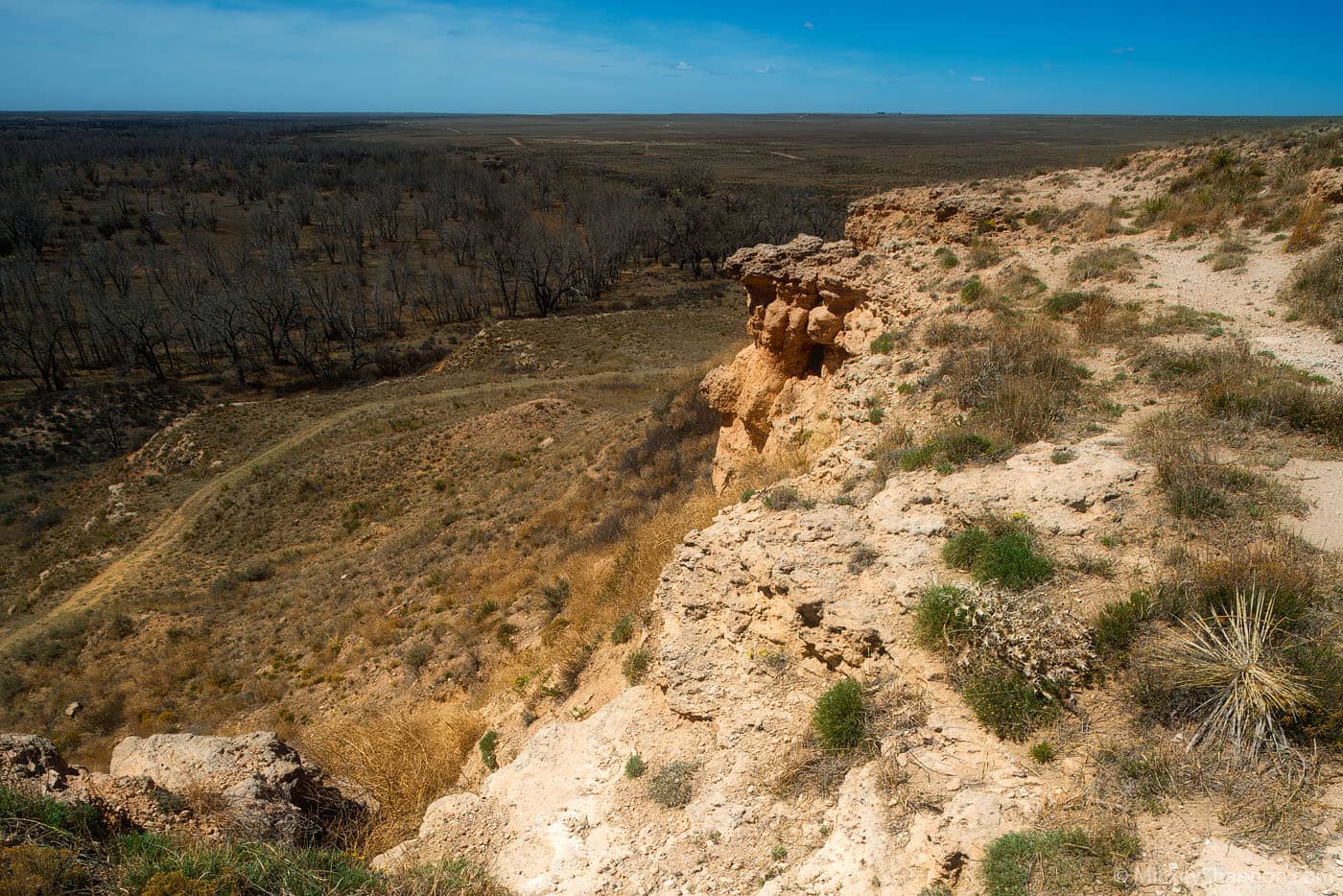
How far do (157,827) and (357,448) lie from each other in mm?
26235

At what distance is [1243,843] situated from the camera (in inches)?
145

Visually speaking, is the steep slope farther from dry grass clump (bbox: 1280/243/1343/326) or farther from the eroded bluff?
the eroded bluff

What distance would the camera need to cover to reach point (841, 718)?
5453 mm

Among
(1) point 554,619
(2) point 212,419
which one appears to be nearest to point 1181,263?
(1) point 554,619

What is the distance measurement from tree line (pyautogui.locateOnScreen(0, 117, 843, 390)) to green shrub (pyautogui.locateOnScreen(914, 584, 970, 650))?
51.2 m

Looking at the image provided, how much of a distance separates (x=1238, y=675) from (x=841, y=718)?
279 centimetres

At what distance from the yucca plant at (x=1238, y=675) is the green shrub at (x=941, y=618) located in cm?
139

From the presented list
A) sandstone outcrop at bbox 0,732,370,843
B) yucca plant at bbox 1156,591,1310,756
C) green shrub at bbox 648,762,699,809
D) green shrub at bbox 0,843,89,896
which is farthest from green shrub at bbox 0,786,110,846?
yucca plant at bbox 1156,591,1310,756

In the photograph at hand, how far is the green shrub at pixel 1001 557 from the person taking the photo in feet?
19.2

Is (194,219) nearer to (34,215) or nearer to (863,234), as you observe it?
(34,215)

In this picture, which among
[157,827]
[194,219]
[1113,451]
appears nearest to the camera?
[157,827]

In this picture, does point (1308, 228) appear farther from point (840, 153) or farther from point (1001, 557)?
point (840, 153)

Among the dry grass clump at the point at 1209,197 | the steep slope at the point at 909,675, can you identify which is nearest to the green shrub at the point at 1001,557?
the steep slope at the point at 909,675

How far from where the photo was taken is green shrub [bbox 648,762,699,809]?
5.62 meters
